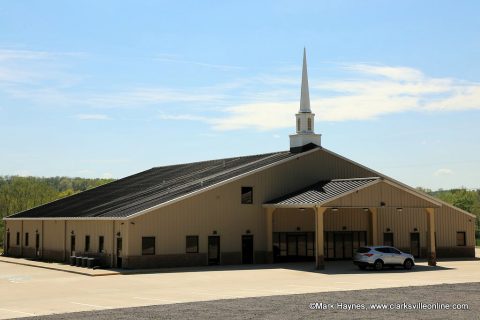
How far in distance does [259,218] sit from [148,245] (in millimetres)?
7944

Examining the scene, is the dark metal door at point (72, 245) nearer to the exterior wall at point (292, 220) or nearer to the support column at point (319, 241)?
the exterior wall at point (292, 220)

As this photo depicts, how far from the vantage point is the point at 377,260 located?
38938 mm

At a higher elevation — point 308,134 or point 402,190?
point 308,134

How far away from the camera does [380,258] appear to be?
39000mm

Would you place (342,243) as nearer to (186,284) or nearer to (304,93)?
(304,93)

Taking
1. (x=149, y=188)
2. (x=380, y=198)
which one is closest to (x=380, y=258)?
(x=380, y=198)

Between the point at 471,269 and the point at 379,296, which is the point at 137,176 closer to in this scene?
the point at 471,269

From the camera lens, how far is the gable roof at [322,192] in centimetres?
4103

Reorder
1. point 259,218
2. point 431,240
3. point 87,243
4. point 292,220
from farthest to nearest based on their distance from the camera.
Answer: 1. point 292,220
2. point 259,218
3. point 87,243
4. point 431,240

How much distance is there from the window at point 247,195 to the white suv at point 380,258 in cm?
852

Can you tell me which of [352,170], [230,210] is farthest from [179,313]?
[352,170]

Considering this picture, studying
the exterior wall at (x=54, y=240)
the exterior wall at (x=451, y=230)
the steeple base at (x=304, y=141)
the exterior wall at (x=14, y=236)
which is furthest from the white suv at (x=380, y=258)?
the exterior wall at (x=14, y=236)

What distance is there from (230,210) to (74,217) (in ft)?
34.2

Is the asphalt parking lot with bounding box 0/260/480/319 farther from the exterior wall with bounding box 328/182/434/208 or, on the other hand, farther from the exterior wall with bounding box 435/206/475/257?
the exterior wall with bounding box 435/206/475/257
